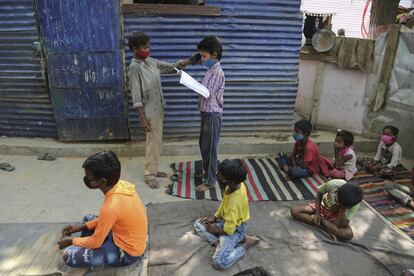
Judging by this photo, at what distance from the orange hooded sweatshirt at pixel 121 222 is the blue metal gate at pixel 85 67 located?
269 centimetres

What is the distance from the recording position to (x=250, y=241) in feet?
10.5

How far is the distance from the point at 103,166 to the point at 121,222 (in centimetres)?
44

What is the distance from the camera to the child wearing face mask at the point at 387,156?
4.66m

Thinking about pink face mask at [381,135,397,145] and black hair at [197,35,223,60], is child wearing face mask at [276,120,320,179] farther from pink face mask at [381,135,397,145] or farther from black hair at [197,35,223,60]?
black hair at [197,35,223,60]

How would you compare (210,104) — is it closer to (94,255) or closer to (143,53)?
(143,53)

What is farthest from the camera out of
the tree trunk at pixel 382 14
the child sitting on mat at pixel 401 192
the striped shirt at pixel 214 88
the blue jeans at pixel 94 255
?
the tree trunk at pixel 382 14

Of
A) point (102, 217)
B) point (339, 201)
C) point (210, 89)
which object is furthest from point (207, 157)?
point (102, 217)

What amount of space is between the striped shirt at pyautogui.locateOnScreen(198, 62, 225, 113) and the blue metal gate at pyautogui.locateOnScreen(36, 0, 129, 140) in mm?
1609

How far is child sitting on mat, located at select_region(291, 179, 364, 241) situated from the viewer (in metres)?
3.06

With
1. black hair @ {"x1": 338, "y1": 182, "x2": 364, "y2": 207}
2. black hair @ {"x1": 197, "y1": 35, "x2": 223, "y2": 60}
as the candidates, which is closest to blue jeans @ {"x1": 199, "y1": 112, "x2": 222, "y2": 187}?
black hair @ {"x1": 197, "y1": 35, "x2": 223, "y2": 60}

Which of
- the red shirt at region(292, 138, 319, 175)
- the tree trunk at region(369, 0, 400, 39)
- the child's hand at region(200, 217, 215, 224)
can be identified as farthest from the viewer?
the tree trunk at region(369, 0, 400, 39)

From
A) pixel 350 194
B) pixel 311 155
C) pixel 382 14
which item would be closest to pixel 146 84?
pixel 311 155

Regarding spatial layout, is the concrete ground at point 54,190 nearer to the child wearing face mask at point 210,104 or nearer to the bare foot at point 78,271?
the child wearing face mask at point 210,104

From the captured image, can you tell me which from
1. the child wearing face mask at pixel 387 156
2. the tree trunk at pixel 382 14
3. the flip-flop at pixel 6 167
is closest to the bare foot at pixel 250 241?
the child wearing face mask at pixel 387 156
